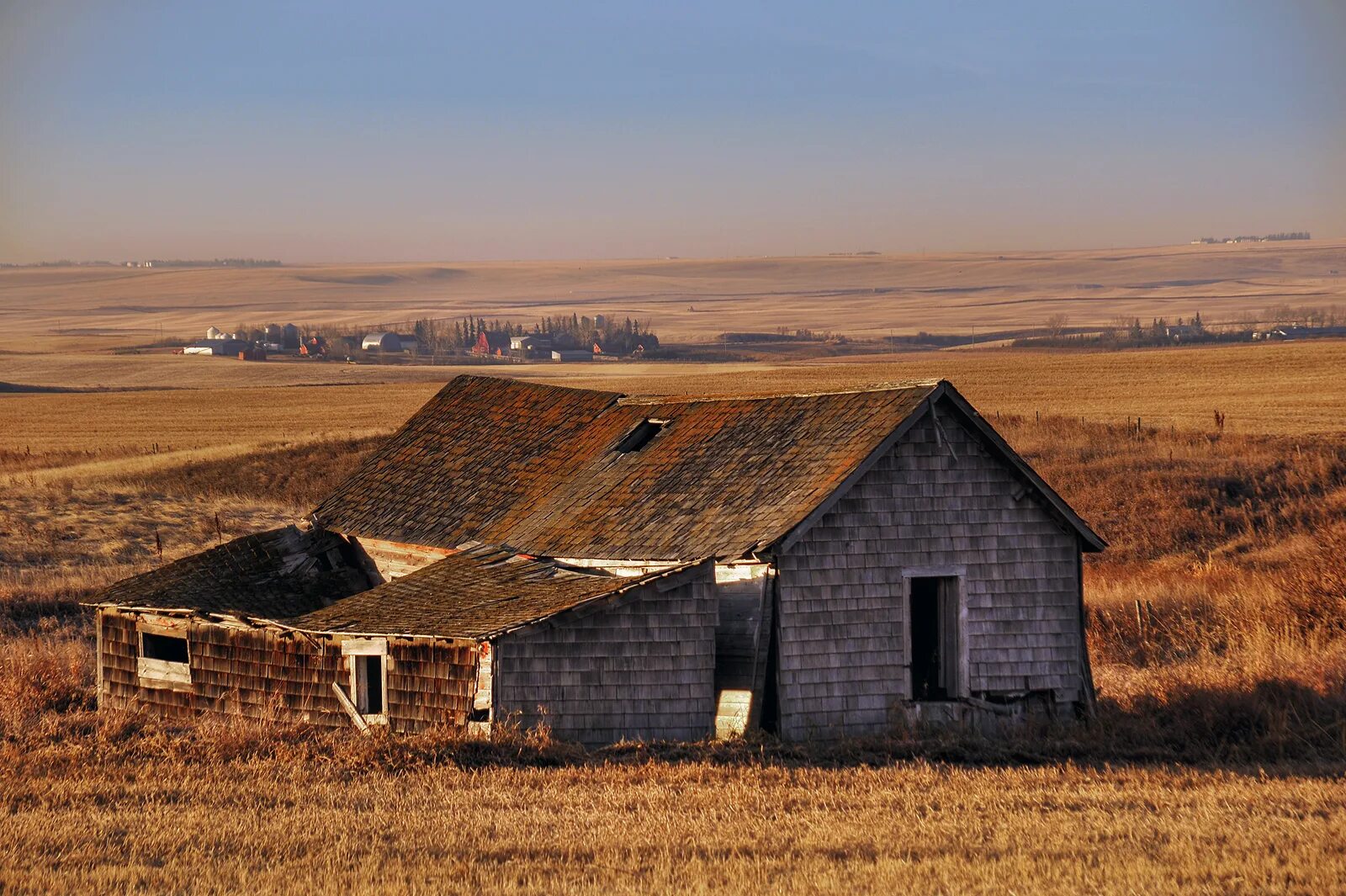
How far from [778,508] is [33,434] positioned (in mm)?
53728

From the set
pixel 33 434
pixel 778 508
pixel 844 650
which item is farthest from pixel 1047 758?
pixel 33 434

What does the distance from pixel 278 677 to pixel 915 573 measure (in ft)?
26.7

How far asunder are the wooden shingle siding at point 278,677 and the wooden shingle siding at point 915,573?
3.96 m

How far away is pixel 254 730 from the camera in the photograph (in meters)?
18.7

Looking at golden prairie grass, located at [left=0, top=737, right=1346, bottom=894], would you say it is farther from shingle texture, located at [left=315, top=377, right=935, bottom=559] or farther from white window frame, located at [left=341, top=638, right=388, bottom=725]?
shingle texture, located at [left=315, top=377, right=935, bottom=559]

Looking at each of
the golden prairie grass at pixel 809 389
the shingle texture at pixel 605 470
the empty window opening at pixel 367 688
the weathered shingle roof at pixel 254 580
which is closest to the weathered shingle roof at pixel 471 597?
the empty window opening at pixel 367 688

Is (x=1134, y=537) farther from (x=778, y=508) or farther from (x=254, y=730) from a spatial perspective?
(x=254, y=730)

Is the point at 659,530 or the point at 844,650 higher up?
the point at 659,530

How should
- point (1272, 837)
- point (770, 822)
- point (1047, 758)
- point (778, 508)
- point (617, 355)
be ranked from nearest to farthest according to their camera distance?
point (1272, 837) < point (770, 822) < point (1047, 758) < point (778, 508) < point (617, 355)

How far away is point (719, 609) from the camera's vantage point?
68.3 ft

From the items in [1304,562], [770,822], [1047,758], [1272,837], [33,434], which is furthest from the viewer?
[33,434]

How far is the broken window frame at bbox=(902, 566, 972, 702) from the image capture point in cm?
2072

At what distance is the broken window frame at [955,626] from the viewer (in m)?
20.7

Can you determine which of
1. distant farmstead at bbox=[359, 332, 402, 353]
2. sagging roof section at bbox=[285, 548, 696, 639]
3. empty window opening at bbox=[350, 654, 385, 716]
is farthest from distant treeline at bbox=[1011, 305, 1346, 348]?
empty window opening at bbox=[350, 654, 385, 716]
